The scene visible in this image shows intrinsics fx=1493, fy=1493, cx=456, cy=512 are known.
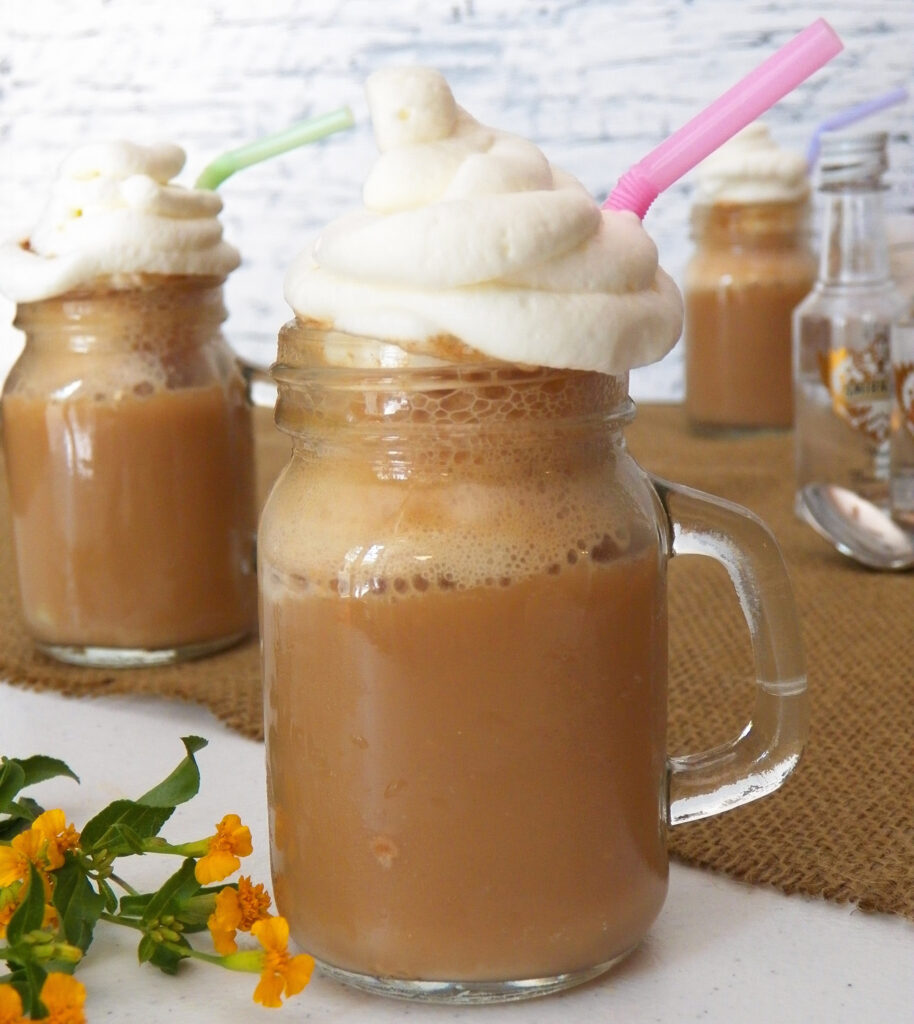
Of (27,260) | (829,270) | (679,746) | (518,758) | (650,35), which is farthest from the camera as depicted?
(650,35)

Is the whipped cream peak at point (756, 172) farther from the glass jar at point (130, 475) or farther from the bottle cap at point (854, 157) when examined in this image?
the glass jar at point (130, 475)

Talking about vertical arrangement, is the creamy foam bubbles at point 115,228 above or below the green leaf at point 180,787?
above

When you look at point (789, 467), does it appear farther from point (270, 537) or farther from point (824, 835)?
point (270, 537)

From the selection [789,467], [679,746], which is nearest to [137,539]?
[679,746]

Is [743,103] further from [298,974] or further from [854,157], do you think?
[854,157]

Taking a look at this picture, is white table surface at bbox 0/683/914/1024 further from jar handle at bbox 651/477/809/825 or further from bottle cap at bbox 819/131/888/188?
bottle cap at bbox 819/131/888/188

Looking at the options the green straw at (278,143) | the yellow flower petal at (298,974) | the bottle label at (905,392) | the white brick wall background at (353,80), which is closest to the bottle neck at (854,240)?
the bottle label at (905,392)
